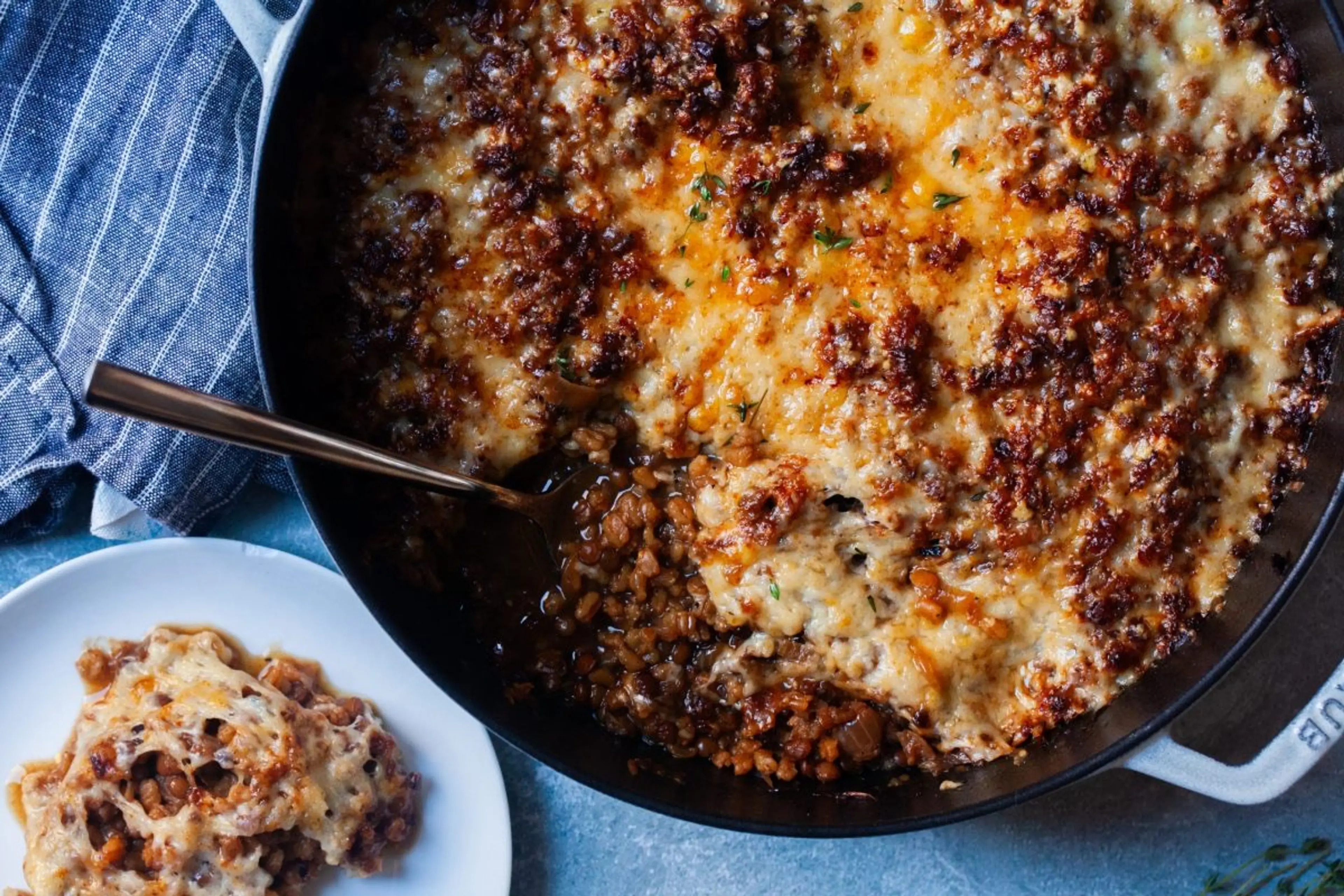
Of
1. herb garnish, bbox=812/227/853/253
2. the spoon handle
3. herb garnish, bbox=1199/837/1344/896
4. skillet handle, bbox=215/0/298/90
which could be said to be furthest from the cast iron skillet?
herb garnish, bbox=812/227/853/253

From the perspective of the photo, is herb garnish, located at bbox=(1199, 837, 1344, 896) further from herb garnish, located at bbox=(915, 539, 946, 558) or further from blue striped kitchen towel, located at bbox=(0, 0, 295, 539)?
blue striped kitchen towel, located at bbox=(0, 0, 295, 539)

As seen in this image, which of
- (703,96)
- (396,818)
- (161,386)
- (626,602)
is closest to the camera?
(161,386)

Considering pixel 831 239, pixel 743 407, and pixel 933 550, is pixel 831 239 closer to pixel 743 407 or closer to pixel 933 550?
pixel 743 407

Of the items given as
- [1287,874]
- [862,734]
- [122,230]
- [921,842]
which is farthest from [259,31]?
[1287,874]

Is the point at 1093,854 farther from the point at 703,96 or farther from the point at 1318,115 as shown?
the point at 703,96

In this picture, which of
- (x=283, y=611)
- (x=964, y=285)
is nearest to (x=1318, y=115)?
(x=964, y=285)

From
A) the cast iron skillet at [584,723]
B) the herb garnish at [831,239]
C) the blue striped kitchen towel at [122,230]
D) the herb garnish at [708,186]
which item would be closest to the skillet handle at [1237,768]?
the cast iron skillet at [584,723]
